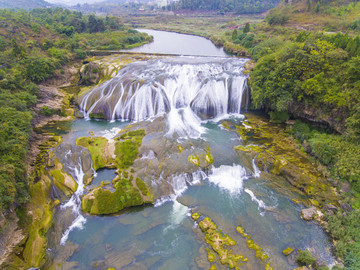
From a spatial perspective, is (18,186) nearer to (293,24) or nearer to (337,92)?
(337,92)

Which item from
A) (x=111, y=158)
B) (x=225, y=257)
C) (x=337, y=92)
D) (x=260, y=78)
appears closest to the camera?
(x=225, y=257)

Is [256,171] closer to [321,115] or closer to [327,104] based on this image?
[321,115]

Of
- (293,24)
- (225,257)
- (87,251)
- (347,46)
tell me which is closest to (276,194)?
(225,257)

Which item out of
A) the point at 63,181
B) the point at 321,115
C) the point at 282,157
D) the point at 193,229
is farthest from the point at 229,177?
the point at 63,181

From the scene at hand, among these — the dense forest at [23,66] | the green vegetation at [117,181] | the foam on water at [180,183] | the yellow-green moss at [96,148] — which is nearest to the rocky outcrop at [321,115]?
the foam on water at [180,183]

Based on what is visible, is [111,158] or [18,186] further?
[111,158]

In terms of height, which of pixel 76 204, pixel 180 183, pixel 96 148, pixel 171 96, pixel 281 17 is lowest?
pixel 76 204

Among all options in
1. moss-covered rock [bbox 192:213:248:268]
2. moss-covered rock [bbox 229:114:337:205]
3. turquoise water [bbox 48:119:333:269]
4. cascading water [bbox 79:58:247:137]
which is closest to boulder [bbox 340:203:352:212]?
moss-covered rock [bbox 229:114:337:205]

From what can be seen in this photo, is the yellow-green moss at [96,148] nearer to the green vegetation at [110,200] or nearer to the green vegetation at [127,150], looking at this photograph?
the green vegetation at [127,150]

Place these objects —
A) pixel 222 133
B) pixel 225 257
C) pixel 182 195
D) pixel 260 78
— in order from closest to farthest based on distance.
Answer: pixel 225 257 < pixel 182 195 < pixel 222 133 < pixel 260 78
